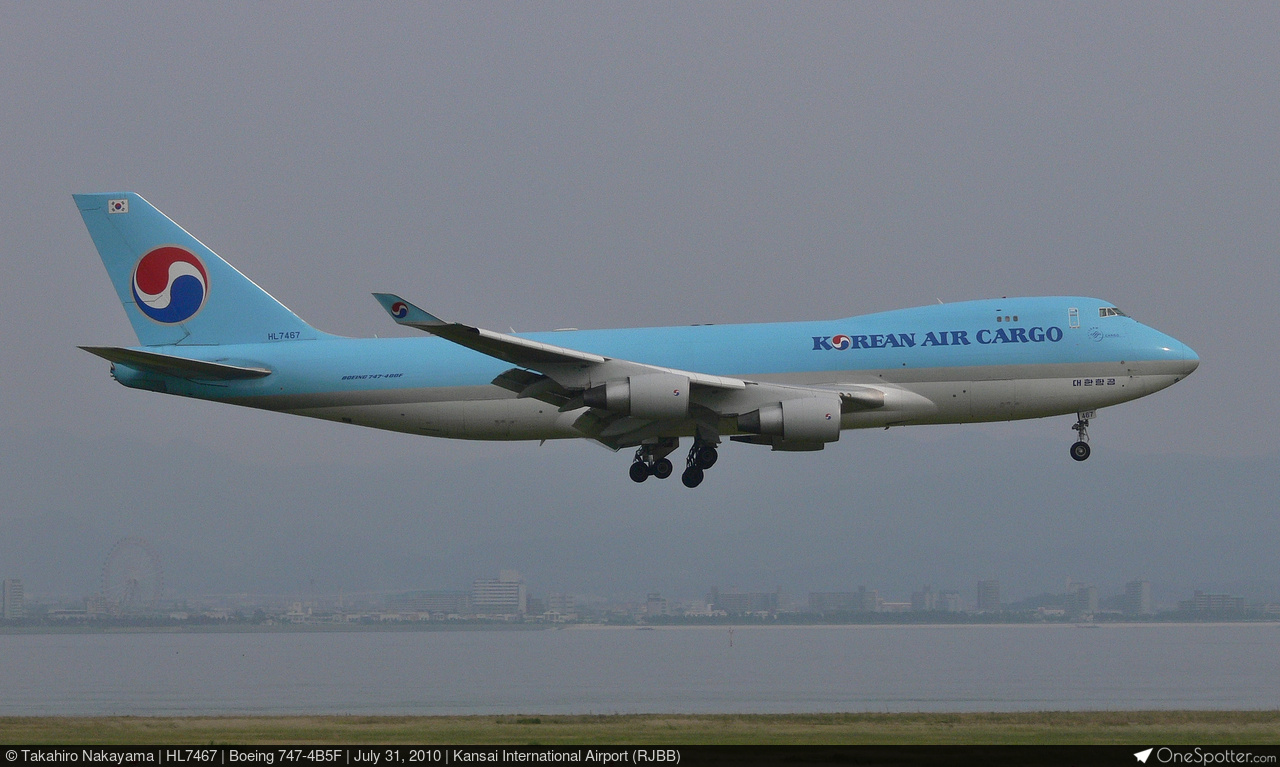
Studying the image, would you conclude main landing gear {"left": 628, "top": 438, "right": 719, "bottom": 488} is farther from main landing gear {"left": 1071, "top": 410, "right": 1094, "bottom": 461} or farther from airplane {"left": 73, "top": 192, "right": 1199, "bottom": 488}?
main landing gear {"left": 1071, "top": 410, "right": 1094, "bottom": 461}

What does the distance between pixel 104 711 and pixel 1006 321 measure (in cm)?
4542

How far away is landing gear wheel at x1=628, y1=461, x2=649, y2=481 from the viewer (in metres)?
43.9

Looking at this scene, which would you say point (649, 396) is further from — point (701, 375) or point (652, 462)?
point (652, 462)

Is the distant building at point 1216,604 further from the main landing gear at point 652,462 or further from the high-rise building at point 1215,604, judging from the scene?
the main landing gear at point 652,462

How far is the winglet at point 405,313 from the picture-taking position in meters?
34.5

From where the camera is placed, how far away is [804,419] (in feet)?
127

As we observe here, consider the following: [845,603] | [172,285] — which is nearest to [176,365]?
[172,285]

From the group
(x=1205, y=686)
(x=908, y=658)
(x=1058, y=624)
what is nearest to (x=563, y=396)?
(x=1205, y=686)

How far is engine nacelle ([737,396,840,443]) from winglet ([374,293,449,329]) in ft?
34.1
